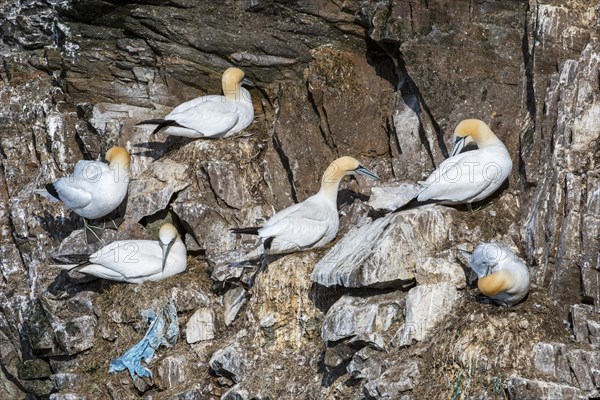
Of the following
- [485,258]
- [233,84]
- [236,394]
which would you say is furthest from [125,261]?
[485,258]

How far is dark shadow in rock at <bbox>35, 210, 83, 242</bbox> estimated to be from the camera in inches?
696

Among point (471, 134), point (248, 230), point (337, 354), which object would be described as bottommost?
point (337, 354)

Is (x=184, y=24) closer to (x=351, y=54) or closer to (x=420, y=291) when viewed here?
(x=351, y=54)

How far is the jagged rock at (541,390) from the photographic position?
11.2 meters

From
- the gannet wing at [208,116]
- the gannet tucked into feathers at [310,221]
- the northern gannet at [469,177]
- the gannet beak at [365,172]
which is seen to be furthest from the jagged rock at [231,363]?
the gannet wing at [208,116]

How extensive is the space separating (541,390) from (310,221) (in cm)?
407

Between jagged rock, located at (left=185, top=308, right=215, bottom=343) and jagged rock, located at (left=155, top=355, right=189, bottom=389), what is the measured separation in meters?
0.35

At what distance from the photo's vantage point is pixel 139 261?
1548 centimetres

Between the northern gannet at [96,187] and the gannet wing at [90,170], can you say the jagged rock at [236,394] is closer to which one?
the northern gannet at [96,187]

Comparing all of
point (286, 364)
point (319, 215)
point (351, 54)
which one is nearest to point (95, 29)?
point (351, 54)

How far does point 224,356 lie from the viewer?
14.1 meters

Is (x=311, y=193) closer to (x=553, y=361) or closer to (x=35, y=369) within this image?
(x=35, y=369)

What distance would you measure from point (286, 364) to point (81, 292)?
11.6ft

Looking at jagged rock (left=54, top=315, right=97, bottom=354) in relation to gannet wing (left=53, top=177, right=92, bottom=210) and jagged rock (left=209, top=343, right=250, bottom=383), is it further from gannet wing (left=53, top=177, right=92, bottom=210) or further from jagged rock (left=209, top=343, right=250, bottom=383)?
jagged rock (left=209, top=343, right=250, bottom=383)
